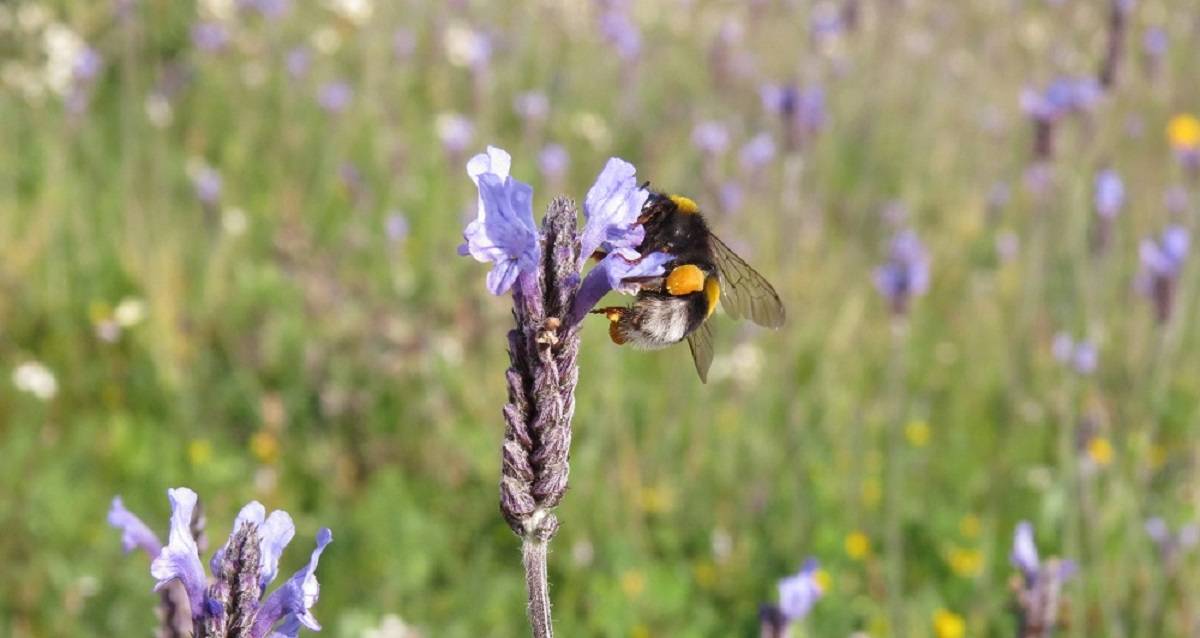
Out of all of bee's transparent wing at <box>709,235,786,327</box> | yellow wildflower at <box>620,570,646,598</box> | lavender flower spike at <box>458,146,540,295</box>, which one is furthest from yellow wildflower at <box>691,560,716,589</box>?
lavender flower spike at <box>458,146,540,295</box>

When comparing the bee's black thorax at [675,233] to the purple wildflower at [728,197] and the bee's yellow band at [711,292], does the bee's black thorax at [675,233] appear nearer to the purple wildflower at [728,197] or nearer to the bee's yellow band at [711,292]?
the bee's yellow band at [711,292]

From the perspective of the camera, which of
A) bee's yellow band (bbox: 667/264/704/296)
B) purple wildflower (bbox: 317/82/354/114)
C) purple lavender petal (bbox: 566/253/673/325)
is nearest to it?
purple lavender petal (bbox: 566/253/673/325)

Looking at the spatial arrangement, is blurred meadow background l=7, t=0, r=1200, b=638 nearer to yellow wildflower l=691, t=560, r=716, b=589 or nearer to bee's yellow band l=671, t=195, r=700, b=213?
yellow wildflower l=691, t=560, r=716, b=589

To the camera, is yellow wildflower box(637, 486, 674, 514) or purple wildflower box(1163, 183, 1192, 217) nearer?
yellow wildflower box(637, 486, 674, 514)

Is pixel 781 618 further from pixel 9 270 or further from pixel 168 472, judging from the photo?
pixel 9 270

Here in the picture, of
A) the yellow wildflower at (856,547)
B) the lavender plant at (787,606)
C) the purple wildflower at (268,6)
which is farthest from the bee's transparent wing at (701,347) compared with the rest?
the purple wildflower at (268,6)

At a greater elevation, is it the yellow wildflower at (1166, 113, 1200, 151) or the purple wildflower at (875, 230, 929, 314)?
the yellow wildflower at (1166, 113, 1200, 151)
